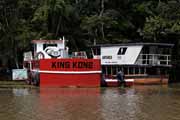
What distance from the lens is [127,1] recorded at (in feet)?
190

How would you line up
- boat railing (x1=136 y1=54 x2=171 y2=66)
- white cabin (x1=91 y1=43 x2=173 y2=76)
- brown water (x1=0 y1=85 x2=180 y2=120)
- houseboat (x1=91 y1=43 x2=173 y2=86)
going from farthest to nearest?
boat railing (x1=136 y1=54 x2=171 y2=66), white cabin (x1=91 y1=43 x2=173 y2=76), houseboat (x1=91 y1=43 x2=173 y2=86), brown water (x1=0 y1=85 x2=180 y2=120)

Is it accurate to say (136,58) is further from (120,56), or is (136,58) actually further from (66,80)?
(66,80)

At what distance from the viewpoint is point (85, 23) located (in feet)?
177

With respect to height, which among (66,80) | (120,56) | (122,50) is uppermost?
(122,50)

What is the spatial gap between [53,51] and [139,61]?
354 inches

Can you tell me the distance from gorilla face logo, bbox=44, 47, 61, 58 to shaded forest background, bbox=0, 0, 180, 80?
7778mm

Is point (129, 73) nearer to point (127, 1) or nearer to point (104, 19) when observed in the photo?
point (104, 19)

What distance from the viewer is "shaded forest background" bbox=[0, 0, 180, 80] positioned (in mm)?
51844

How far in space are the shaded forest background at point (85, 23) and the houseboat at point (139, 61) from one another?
2985 mm

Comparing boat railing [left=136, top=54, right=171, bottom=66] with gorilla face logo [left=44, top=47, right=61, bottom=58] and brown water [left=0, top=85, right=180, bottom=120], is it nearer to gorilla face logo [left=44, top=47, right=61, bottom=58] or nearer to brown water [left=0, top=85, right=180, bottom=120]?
gorilla face logo [left=44, top=47, right=61, bottom=58]

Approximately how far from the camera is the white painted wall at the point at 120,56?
47812 millimetres

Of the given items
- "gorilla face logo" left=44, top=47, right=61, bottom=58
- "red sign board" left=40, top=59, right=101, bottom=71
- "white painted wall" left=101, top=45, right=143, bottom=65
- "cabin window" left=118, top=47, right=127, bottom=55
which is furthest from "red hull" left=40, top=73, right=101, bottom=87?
"cabin window" left=118, top=47, right=127, bottom=55

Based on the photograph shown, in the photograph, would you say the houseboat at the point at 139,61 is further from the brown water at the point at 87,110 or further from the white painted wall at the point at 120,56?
the brown water at the point at 87,110

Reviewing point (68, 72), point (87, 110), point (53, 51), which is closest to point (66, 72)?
point (68, 72)
